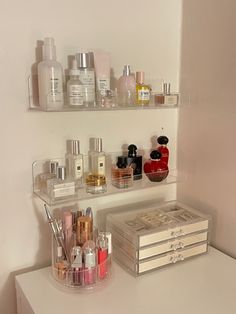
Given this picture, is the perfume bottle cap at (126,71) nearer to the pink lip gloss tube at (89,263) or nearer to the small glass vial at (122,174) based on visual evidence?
the small glass vial at (122,174)

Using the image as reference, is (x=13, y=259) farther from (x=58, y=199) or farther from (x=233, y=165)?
(x=233, y=165)

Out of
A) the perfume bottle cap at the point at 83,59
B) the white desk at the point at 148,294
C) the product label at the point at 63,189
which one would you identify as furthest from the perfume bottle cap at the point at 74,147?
the white desk at the point at 148,294

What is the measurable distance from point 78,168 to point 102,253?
26 cm

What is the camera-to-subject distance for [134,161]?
1.12 meters

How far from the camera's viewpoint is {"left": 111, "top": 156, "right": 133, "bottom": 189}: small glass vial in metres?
1.06

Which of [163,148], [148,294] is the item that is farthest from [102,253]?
[163,148]

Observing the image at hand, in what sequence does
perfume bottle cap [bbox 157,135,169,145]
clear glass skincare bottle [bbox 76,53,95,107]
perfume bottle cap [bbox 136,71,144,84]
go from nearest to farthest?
clear glass skincare bottle [bbox 76,53,95,107], perfume bottle cap [bbox 136,71,144,84], perfume bottle cap [bbox 157,135,169,145]

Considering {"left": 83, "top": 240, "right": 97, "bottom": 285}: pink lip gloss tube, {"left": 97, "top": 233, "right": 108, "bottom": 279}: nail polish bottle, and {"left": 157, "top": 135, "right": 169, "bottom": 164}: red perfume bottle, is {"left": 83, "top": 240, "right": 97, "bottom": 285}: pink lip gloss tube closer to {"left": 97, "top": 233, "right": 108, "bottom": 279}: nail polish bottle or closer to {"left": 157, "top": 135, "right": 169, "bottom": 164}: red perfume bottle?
{"left": 97, "top": 233, "right": 108, "bottom": 279}: nail polish bottle

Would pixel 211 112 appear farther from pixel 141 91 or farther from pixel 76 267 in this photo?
pixel 76 267

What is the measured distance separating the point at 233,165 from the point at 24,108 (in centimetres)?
65

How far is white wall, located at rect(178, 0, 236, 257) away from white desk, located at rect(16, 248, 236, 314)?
18cm

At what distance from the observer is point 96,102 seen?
3.25 feet

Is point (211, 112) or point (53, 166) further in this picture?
point (211, 112)

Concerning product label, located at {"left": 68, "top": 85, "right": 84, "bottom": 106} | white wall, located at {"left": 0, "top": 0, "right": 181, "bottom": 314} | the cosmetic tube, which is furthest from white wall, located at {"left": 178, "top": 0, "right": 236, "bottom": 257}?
product label, located at {"left": 68, "top": 85, "right": 84, "bottom": 106}
